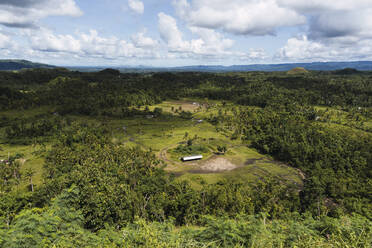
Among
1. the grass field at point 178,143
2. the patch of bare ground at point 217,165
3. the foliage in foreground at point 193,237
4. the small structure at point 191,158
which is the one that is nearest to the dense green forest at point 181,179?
the foliage in foreground at point 193,237

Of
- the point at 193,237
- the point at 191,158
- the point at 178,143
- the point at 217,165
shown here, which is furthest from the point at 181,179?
the point at 193,237

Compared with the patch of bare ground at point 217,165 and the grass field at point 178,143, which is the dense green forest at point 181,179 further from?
the patch of bare ground at point 217,165

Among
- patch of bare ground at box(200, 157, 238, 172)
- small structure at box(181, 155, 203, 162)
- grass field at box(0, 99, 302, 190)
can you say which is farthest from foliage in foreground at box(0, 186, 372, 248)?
small structure at box(181, 155, 203, 162)

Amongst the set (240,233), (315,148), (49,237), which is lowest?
(315,148)

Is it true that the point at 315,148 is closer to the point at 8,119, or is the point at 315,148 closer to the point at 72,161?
the point at 72,161

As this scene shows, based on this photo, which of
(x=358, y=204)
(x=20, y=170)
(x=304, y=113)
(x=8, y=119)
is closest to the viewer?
(x=358, y=204)

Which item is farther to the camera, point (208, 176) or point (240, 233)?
point (208, 176)

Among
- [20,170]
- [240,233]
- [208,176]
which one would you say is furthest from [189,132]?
[240,233]
